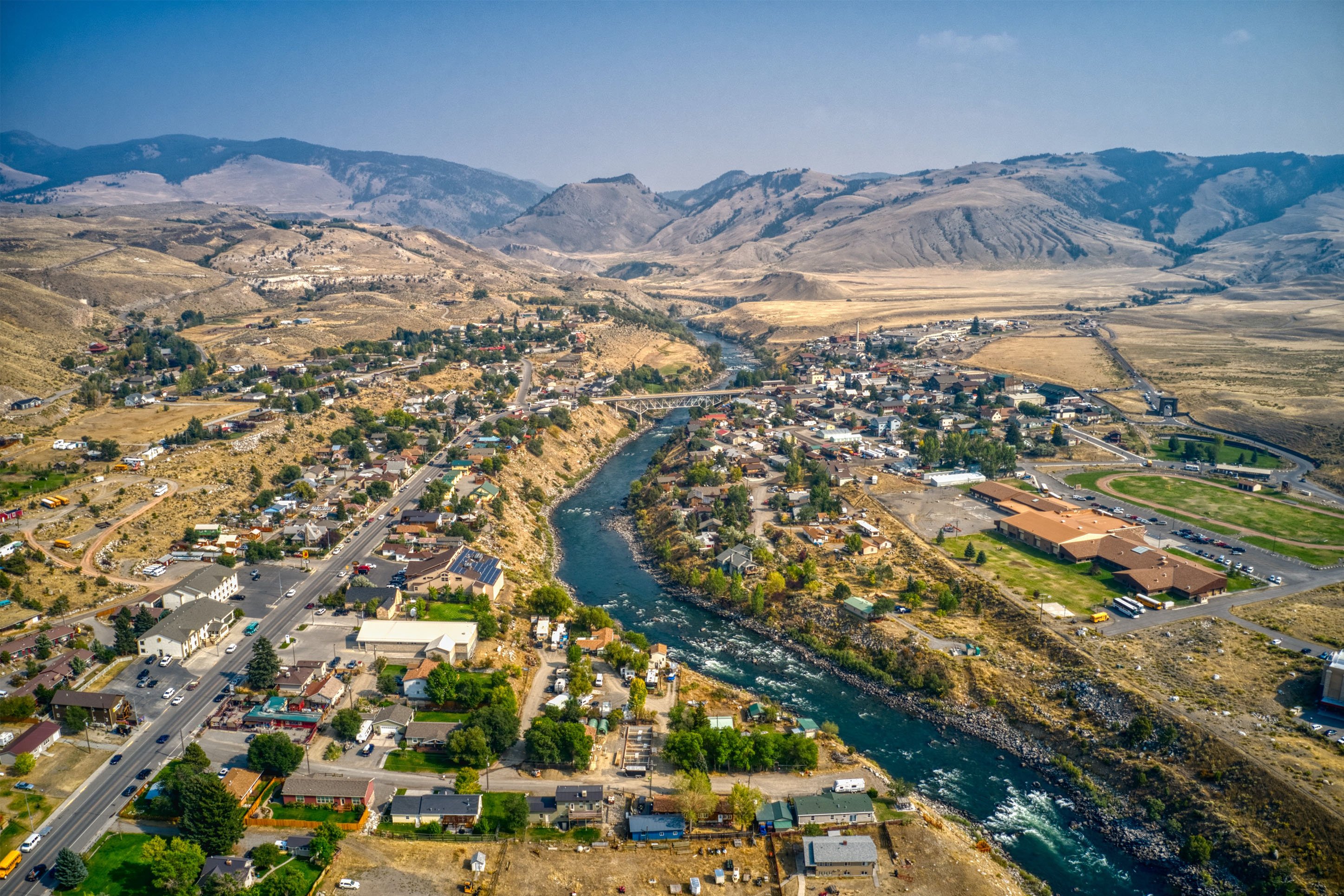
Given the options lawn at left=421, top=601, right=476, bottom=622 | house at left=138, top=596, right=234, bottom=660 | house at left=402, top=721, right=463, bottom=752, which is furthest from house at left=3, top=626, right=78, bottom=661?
house at left=402, top=721, right=463, bottom=752

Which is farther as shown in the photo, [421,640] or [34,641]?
[421,640]

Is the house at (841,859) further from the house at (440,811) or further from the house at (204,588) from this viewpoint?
the house at (204,588)

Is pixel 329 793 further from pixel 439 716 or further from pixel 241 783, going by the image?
pixel 439 716

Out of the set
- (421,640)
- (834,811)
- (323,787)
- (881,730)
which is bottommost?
(881,730)

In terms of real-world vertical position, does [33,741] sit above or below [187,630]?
below

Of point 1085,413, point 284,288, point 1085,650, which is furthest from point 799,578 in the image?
point 284,288

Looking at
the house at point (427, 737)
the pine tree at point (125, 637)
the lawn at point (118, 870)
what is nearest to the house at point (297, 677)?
the house at point (427, 737)

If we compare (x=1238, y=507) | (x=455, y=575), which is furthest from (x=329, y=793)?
(x=1238, y=507)
